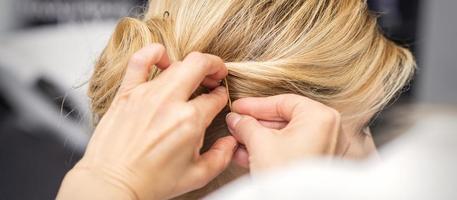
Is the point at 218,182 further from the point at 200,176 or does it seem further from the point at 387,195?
the point at 387,195

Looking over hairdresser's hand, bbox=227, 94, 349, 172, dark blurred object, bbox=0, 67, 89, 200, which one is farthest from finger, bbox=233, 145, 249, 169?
dark blurred object, bbox=0, 67, 89, 200

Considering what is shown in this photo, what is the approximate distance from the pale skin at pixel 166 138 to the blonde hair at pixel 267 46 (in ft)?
0.29

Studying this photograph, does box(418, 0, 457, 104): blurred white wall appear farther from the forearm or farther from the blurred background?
the forearm

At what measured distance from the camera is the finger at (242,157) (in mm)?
872

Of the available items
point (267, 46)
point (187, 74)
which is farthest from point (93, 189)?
point (267, 46)

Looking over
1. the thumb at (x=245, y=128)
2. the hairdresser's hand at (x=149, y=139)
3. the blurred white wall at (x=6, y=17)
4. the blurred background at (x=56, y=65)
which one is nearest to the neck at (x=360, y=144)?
the thumb at (x=245, y=128)

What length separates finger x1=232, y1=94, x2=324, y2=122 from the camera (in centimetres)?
80

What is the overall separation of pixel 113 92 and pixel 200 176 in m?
0.24

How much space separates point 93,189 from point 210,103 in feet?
0.71

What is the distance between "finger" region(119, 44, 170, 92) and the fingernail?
5.5 inches

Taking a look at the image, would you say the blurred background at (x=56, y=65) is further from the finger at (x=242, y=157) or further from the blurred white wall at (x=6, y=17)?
the finger at (x=242, y=157)

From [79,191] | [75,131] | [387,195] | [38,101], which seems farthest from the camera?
[38,101]

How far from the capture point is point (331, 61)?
0.94 m

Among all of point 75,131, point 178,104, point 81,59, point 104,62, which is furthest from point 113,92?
point 81,59
